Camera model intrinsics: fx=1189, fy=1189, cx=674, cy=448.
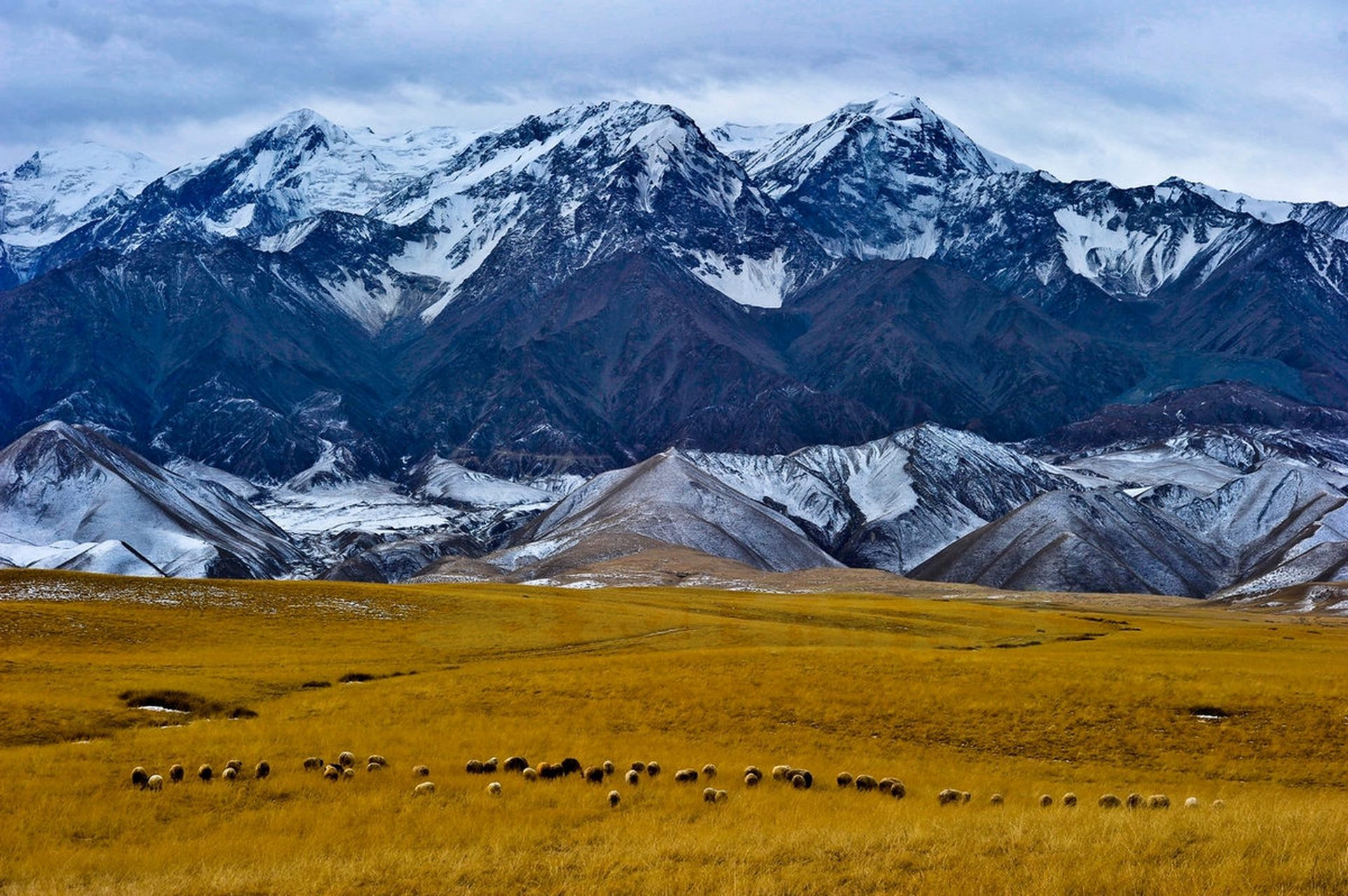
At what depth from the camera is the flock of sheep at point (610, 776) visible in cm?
2658

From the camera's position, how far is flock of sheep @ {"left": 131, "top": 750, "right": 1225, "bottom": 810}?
87.2 feet

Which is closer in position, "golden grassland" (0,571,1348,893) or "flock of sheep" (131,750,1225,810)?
"golden grassland" (0,571,1348,893)

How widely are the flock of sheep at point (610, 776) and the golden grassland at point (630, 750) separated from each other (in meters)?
0.43

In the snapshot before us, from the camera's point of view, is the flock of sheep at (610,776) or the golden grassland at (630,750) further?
the flock of sheep at (610,776)

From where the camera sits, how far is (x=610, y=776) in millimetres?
28969

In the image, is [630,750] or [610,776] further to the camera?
[630,750]

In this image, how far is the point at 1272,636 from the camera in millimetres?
76812

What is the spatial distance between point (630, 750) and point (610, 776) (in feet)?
12.6

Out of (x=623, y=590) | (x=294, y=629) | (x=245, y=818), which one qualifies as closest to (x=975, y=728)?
(x=245, y=818)

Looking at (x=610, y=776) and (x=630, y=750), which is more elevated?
(x=610, y=776)

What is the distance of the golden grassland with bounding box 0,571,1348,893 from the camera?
2011 cm

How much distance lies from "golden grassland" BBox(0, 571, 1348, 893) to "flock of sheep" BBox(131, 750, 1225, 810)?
1.42ft

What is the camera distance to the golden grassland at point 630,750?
20109 mm

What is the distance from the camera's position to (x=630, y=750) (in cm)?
3278
